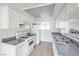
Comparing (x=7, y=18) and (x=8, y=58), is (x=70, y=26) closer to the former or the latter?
(x=8, y=58)

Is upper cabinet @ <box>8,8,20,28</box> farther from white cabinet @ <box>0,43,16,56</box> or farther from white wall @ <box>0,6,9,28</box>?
white cabinet @ <box>0,43,16,56</box>

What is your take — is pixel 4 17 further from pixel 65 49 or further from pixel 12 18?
pixel 65 49

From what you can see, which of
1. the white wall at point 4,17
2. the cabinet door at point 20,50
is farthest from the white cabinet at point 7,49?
the white wall at point 4,17

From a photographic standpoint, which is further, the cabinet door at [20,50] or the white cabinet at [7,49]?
the cabinet door at [20,50]

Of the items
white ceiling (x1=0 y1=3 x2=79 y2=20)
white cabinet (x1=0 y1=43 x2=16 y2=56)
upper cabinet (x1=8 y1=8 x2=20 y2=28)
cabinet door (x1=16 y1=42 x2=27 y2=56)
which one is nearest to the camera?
white ceiling (x1=0 y1=3 x2=79 y2=20)

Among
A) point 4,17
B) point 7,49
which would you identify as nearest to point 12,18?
point 4,17

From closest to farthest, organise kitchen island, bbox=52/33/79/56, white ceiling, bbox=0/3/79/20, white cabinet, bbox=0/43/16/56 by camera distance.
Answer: kitchen island, bbox=52/33/79/56, white ceiling, bbox=0/3/79/20, white cabinet, bbox=0/43/16/56

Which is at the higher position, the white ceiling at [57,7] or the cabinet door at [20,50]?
the white ceiling at [57,7]

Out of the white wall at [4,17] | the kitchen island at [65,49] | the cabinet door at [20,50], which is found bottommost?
the cabinet door at [20,50]

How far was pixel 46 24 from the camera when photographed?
6.29m

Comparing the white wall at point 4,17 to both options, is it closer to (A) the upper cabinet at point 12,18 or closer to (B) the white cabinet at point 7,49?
(A) the upper cabinet at point 12,18

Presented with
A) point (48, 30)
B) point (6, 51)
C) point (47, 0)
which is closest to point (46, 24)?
point (48, 30)

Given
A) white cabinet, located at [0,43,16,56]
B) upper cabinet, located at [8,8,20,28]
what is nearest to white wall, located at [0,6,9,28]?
upper cabinet, located at [8,8,20,28]

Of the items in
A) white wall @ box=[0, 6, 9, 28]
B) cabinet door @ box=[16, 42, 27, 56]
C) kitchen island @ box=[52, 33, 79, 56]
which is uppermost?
white wall @ box=[0, 6, 9, 28]
